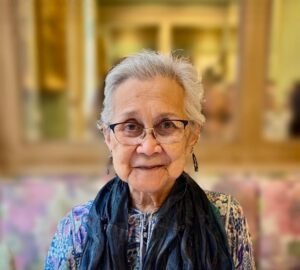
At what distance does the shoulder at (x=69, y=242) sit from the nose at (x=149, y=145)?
0.94 ft

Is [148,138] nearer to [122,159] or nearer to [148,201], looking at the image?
[122,159]

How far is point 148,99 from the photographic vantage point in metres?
0.99

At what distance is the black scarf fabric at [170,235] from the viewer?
1024 mm

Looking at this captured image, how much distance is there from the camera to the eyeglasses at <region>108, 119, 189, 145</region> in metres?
1.00

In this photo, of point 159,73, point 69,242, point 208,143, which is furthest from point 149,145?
point 208,143

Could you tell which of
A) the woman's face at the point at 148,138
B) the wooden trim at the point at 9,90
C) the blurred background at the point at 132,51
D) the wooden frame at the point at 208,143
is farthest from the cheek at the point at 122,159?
the wooden trim at the point at 9,90

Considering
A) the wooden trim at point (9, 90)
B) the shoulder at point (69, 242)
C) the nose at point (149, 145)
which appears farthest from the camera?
the wooden trim at point (9, 90)

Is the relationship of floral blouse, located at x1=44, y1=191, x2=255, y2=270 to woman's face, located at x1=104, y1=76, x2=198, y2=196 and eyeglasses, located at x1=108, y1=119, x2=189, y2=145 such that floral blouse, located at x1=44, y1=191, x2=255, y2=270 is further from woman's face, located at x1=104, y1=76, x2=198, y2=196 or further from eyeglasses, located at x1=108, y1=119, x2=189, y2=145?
eyeglasses, located at x1=108, y1=119, x2=189, y2=145

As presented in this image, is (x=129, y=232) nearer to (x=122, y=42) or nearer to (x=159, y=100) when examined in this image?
(x=159, y=100)

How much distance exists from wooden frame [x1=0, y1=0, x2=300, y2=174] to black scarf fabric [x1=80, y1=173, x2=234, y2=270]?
1613 millimetres

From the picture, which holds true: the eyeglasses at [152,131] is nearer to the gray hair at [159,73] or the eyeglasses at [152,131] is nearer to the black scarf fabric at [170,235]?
the gray hair at [159,73]

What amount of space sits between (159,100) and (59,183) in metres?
1.11

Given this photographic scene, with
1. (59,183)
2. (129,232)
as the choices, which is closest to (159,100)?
(129,232)

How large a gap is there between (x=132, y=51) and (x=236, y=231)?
1823 mm
